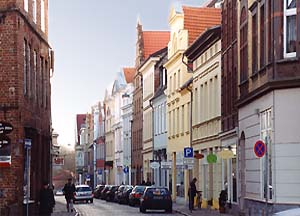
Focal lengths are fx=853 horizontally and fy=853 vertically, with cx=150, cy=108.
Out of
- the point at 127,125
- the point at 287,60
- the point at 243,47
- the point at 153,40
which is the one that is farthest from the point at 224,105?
the point at 127,125

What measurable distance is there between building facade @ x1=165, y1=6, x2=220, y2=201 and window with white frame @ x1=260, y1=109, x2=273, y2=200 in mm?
24276

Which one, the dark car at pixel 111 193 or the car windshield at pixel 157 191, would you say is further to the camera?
the dark car at pixel 111 193

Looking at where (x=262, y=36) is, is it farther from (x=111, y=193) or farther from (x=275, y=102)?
(x=111, y=193)

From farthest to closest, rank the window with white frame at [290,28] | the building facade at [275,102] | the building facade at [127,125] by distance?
the building facade at [127,125] → the window with white frame at [290,28] → the building facade at [275,102]

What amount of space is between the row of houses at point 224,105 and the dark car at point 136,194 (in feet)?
9.68

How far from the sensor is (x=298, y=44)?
2692cm

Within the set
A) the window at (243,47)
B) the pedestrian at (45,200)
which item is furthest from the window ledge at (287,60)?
the pedestrian at (45,200)

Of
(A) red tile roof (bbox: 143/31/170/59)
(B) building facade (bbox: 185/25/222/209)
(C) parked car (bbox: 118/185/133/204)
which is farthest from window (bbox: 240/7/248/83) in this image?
(A) red tile roof (bbox: 143/31/170/59)

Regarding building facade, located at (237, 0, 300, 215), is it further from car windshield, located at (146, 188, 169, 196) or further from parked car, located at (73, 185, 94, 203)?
parked car, located at (73, 185, 94, 203)

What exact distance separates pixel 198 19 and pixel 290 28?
1246 inches

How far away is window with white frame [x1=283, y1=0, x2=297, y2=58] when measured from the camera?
27.2m

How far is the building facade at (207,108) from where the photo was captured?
43875mm

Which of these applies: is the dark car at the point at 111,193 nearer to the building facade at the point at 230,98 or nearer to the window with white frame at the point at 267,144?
the building facade at the point at 230,98

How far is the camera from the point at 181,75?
192 ft
